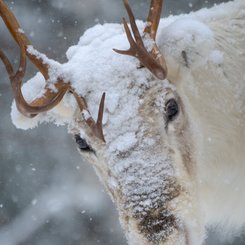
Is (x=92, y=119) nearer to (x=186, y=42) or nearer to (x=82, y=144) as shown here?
(x=82, y=144)

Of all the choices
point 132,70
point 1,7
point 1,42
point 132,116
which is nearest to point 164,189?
point 132,116

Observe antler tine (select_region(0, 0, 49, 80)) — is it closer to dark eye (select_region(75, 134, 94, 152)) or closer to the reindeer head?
the reindeer head

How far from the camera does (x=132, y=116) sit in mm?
4273

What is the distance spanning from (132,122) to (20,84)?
0.83 meters

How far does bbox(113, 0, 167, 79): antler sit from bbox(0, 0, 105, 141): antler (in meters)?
0.41

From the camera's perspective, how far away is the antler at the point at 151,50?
164 inches

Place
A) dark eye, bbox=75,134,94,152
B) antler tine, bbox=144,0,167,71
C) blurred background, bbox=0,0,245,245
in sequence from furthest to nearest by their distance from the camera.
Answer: blurred background, bbox=0,0,245,245 → dark eye, bbox=75,134,94,152 → antler tine, bbox=144,0,167,71

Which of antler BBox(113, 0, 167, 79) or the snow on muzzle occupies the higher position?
antler BBox(113, 0, 167, 79)

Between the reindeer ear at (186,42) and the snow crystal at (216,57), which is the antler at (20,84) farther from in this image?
the snow crystal at (216,57)

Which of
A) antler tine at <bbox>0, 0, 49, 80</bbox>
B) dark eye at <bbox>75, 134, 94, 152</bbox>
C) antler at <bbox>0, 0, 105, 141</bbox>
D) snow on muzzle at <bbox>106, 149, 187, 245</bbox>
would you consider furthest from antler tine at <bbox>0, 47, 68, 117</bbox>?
snow on muzzle at <bbox>106, 149, 187, 245</bbox>

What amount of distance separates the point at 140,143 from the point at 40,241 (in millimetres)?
6296

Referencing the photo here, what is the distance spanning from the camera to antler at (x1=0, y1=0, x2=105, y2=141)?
4156 mm

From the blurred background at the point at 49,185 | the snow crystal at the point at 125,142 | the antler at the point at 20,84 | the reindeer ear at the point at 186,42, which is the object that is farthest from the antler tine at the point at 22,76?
the blurred background at the point at 49,185

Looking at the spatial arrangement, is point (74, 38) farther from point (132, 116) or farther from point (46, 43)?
point (132, 116)
